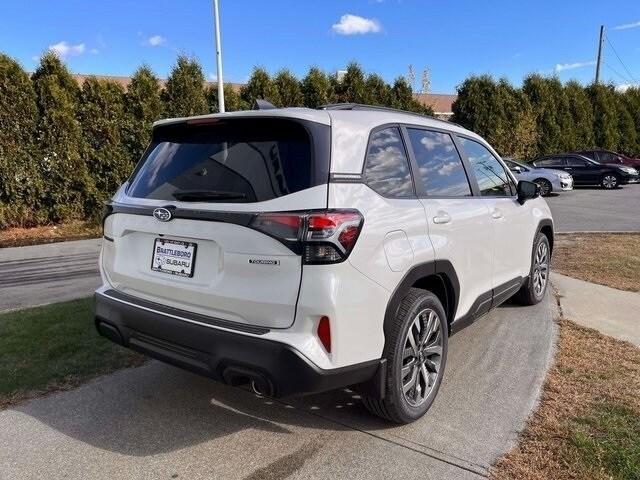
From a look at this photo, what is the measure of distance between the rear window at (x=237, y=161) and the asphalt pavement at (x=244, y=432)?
4.49 ft

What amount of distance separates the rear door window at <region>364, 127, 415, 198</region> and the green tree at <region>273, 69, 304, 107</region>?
44.6ft

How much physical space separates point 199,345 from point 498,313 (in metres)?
3.64

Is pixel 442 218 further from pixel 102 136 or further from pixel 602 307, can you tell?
pixel 102 136

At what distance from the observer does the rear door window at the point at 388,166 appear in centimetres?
302

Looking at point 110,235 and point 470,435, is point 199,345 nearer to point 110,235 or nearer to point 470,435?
point 110,235

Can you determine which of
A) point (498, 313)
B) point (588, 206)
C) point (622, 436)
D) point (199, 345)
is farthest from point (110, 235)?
point (588, 206)

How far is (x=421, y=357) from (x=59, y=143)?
35.4 feet

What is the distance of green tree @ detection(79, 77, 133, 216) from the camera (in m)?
12.2

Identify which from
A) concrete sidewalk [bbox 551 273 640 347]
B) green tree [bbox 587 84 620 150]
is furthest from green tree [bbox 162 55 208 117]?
green tree [bbox 587 84 620 150]

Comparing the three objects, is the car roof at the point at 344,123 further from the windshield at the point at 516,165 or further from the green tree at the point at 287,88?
the windshield at the point at 516,165

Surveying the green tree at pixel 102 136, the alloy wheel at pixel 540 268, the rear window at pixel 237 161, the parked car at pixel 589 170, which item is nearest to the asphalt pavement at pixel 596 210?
the parked car at pixel 589 170

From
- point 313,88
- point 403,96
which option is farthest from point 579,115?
point 313,88

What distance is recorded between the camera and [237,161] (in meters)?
2.93

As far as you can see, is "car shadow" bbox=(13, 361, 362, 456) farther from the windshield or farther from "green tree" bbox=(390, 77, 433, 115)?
the windshield
